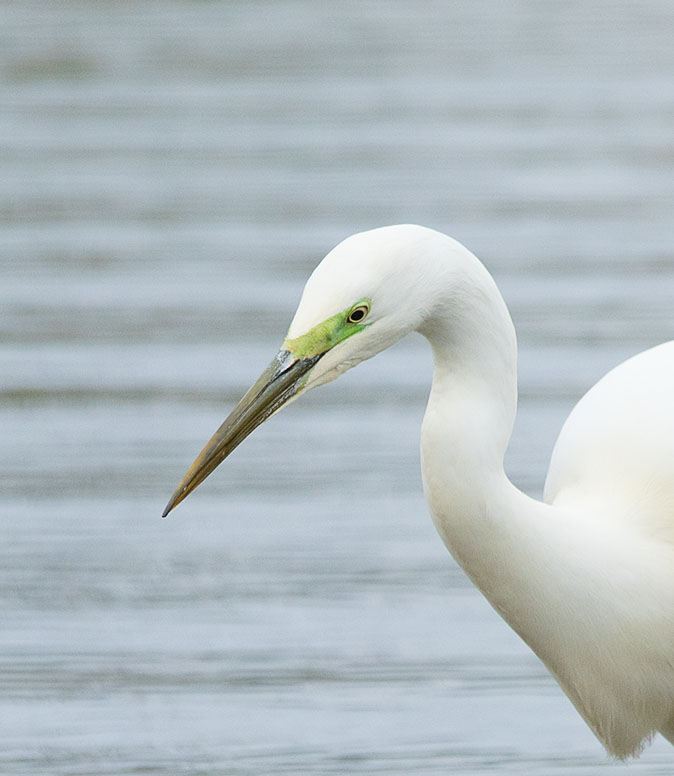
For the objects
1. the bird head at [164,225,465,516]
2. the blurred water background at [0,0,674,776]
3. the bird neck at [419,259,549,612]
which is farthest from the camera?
the blurred water background at [0,0,674,776]

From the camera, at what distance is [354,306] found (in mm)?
2371

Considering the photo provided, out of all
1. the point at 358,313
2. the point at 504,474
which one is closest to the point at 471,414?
the point at 504,474

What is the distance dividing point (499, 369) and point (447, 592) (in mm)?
1913

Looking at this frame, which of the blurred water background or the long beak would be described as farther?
the blurred water background

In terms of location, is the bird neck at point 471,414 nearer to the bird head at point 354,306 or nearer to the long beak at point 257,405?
the bird head at point 354,306

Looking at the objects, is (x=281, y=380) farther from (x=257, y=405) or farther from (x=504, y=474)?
(x=504, y=474)

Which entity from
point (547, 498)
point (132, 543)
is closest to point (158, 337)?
point (132, 543)

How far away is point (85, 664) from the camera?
4023 mm

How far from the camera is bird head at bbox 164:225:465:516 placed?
7.75 feet

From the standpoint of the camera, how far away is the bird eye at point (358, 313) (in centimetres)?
238

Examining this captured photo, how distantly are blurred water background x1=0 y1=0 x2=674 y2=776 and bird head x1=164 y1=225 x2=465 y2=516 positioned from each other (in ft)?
4.41

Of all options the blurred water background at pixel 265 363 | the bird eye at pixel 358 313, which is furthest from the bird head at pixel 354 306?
the blurred water background at pixel 265 363

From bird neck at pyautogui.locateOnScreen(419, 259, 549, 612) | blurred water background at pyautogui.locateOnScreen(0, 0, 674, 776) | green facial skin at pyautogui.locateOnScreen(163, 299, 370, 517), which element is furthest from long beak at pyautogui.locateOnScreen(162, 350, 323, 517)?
blurred water background at pyautogui.locateOnScreen(0, 0, 674, 776)

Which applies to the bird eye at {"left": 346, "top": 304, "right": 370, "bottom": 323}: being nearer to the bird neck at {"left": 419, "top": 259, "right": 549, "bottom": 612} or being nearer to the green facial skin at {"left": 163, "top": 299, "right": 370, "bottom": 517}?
the green facial skin at {"left": 163, "top": 299, "right": 370, "bottom": 517}
